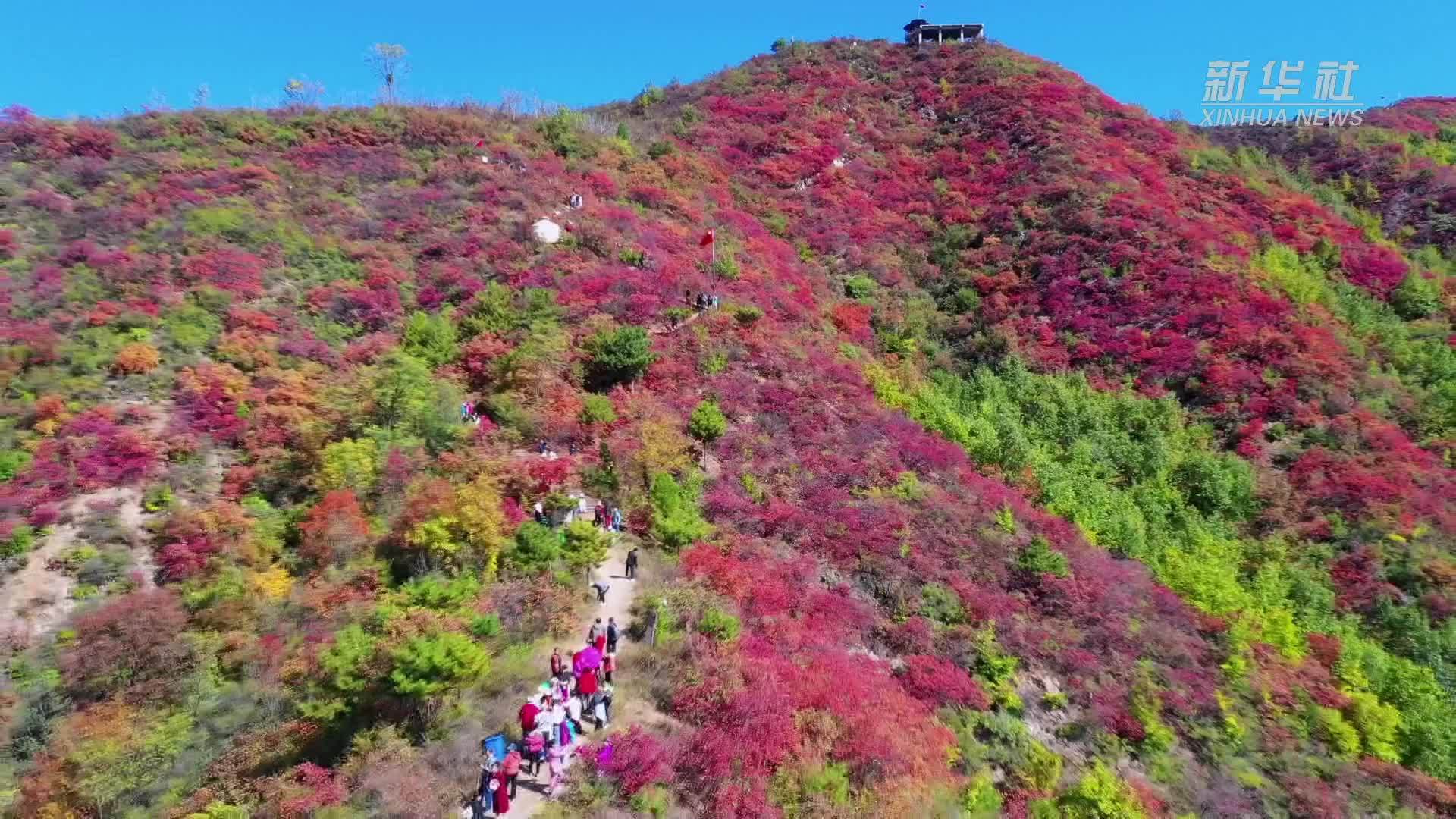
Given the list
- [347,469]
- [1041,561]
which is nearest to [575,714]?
[347,469]

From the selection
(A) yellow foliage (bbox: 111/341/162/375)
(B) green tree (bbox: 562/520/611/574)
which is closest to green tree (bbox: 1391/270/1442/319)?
(B) green tree (bbox: 562/520/611/574)

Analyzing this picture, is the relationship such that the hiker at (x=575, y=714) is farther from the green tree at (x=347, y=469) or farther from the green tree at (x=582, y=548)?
the green tree at (x=347, y=469)

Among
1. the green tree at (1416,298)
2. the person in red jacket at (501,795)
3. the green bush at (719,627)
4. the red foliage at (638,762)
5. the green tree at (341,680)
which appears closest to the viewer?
the person in red jacket at (501,795)

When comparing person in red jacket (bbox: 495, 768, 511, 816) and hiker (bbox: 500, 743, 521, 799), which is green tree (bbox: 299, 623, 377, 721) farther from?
person in red jacket (bbox: 495, 768, 511, 816)

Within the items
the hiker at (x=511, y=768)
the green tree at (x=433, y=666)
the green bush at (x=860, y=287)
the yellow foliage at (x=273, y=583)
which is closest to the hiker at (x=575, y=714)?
the hiker at (x=511, y=768)

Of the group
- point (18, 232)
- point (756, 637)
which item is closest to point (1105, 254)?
point (756, 637)
